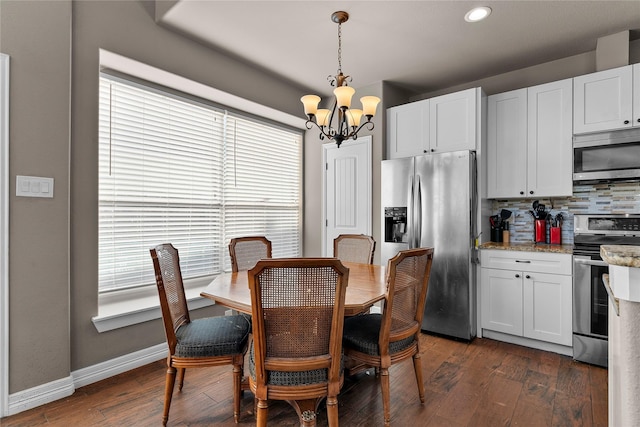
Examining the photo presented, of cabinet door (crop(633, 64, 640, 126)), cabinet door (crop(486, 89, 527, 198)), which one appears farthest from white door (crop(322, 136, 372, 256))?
cabinet door (crop(633, 64, 640, 126))

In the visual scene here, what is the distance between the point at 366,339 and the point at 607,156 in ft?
8.53

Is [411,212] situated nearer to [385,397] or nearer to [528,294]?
[528,294]

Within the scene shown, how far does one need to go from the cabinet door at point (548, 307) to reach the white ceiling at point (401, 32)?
207cm

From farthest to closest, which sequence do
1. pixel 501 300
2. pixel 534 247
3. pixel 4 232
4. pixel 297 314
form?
pixel 501 300
pixel 534 247
pixel 4 232
pixel 297 314

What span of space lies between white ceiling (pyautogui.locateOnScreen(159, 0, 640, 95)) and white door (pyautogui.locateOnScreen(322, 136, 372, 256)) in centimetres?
91

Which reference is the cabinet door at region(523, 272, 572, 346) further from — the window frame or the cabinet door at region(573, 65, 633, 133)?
the window frame

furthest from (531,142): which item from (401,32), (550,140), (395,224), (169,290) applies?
(169,290)

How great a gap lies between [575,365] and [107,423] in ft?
10.9

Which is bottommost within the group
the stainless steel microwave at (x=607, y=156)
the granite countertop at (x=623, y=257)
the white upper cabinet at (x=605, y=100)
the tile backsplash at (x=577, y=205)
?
the granite countertop at (x=623, y=257)

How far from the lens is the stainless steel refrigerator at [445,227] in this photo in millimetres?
3064

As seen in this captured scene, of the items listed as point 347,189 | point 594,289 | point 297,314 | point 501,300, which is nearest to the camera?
point 297,314

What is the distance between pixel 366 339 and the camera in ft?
6.16

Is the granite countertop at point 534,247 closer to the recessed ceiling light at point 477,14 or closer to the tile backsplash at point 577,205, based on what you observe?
the tile backsplash at point 577,205

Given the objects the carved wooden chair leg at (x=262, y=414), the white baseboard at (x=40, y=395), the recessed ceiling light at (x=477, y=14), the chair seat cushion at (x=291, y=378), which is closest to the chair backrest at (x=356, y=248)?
the chair seat cushion at (x=291, y=378)
